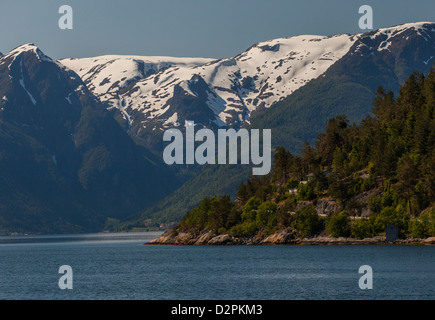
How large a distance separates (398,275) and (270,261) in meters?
40.9

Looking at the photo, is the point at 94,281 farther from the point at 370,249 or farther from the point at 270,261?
the point at 370,249

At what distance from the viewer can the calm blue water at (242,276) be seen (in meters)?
106

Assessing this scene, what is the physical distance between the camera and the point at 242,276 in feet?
429

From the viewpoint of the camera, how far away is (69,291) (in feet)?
373

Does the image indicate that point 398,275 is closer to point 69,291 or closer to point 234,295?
point 234,295

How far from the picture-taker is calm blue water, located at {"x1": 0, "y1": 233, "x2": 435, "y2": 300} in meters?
106

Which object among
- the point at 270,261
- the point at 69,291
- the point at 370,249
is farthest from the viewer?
the point at 370,249

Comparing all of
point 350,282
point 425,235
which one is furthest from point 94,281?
point 425,235

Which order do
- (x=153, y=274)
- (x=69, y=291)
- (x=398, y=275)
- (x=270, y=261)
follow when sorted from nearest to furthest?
(x=69, y=291) → (x=398, y=275) → (x=153, y=274) → (x=270, y=261)

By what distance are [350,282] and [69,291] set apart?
132 ft

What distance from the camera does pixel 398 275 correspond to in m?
123
